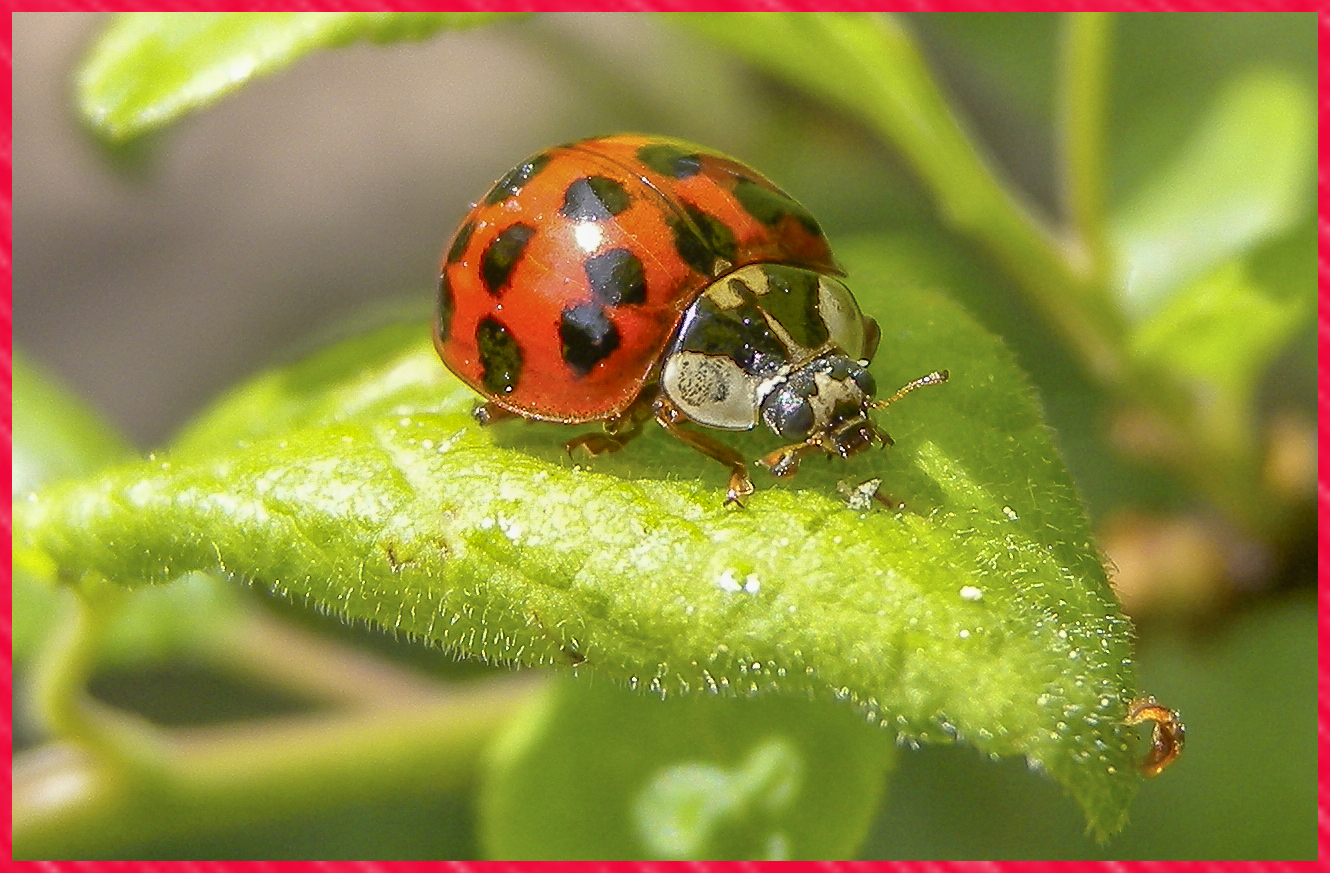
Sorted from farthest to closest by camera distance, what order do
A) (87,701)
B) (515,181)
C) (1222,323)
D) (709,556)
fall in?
1. (87,701)
2. (1222,323)
3. (515,181)
4. (709,556)

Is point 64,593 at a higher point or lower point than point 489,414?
lower

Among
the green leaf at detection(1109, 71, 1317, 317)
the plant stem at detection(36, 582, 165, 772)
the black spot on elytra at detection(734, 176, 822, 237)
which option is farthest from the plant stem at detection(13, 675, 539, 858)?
the green leaf at detection(1109, 71, 1317, 317)

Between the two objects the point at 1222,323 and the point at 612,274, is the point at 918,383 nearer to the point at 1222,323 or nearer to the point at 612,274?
the point at 612,274

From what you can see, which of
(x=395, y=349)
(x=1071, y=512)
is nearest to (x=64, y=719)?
(x=395, y=349)

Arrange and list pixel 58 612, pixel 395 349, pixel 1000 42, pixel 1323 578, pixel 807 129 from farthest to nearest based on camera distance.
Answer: pixel 807 129 → pixel 1000 42 → pixel 58 612 → pixel 1323 578 → pixel 395 349

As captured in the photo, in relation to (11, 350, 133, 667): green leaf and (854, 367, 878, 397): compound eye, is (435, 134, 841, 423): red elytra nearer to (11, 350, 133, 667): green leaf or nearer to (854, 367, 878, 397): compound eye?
(854, 367, 878, 397): compound eye

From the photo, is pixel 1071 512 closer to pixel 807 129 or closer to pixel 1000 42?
→ pixel 1000 42

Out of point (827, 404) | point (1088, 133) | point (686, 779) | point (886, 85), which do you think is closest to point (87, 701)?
point (686, 779)
